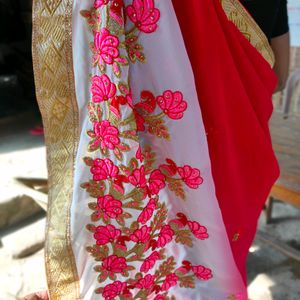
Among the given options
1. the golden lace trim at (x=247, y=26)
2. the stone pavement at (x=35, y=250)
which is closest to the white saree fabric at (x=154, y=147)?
the golden lace trim at (x=247, y=26)

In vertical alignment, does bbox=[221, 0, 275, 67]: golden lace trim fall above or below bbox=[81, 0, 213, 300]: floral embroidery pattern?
above

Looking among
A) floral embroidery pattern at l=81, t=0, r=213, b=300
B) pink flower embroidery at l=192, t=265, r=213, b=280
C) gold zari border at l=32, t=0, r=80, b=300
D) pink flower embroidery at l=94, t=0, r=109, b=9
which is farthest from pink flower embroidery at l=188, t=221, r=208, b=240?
pink flower embroidery at l=94, t=0, r=109, b=9

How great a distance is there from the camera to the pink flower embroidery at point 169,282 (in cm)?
101

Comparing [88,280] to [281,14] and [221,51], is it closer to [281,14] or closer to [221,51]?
[221,51]

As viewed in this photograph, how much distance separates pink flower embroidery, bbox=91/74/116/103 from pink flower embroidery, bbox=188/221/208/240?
40cm

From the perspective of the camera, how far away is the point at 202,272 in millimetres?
1006

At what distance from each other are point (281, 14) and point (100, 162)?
0.68 metres

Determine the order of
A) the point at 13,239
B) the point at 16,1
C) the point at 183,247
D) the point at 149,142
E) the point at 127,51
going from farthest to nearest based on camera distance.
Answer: the point at 16,1 → the point at 13,239 → the point at 183,247 → the point at 149,142 → the point at 127,51

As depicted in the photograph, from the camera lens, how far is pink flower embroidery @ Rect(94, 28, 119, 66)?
28.4 inches

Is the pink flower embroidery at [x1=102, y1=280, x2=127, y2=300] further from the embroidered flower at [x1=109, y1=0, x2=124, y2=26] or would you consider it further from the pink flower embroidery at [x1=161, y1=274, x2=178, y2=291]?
the embroidered flower at [x1=109, y1=0, x2=124, y2=26]

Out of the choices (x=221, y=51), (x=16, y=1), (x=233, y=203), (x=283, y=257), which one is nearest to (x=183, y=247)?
(x=233, y=203)

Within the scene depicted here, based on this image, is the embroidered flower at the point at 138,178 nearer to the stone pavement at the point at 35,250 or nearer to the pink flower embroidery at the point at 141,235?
the pink flower embroidery at the point at 141,235

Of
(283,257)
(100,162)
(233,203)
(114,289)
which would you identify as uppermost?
(100,162)

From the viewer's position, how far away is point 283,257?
1568 mm
